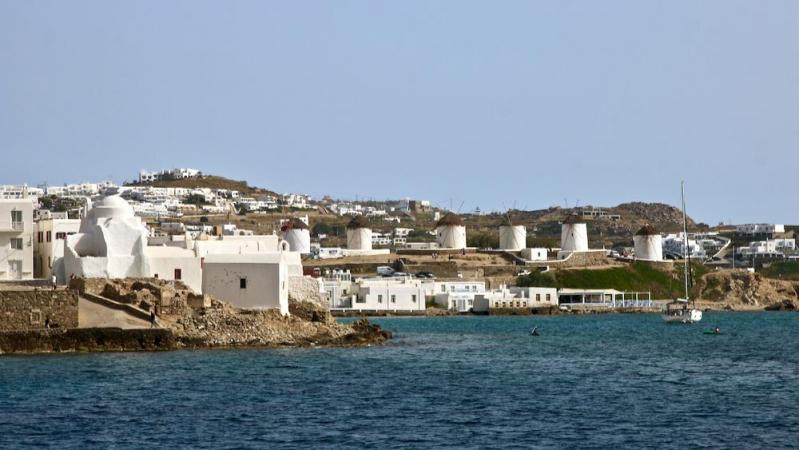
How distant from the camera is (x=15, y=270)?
179 feet

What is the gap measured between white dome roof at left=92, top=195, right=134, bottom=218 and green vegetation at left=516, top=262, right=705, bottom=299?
69497 mm

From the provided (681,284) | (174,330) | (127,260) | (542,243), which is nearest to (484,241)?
(542,243)

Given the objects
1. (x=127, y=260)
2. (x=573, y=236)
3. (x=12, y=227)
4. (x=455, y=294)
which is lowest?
(x=455, y=294)

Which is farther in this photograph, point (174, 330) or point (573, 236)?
point (573, 236)

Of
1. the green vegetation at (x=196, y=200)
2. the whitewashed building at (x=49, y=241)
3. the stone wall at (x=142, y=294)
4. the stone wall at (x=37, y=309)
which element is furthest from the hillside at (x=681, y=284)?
the stone wall at (x=37, y=309)

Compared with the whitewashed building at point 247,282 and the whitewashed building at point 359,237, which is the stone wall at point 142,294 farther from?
the whitewashed building at point 359,237

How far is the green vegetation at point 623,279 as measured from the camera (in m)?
123

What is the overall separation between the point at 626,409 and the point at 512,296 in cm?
7193

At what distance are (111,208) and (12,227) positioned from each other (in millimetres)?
3682

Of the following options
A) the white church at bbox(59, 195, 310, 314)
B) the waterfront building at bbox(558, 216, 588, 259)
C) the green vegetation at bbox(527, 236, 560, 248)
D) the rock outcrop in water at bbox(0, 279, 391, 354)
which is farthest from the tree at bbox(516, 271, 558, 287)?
the white church at bbox(59, 195, 310, 314)

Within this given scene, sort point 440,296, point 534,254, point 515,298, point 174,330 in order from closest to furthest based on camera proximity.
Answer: point 174,330
point 440,296
point 515,298
point 534,254

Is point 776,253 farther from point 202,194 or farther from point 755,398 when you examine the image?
point 755,398

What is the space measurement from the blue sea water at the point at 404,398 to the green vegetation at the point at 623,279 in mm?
64351

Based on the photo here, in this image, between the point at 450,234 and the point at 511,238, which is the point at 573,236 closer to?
the point at 511,238
